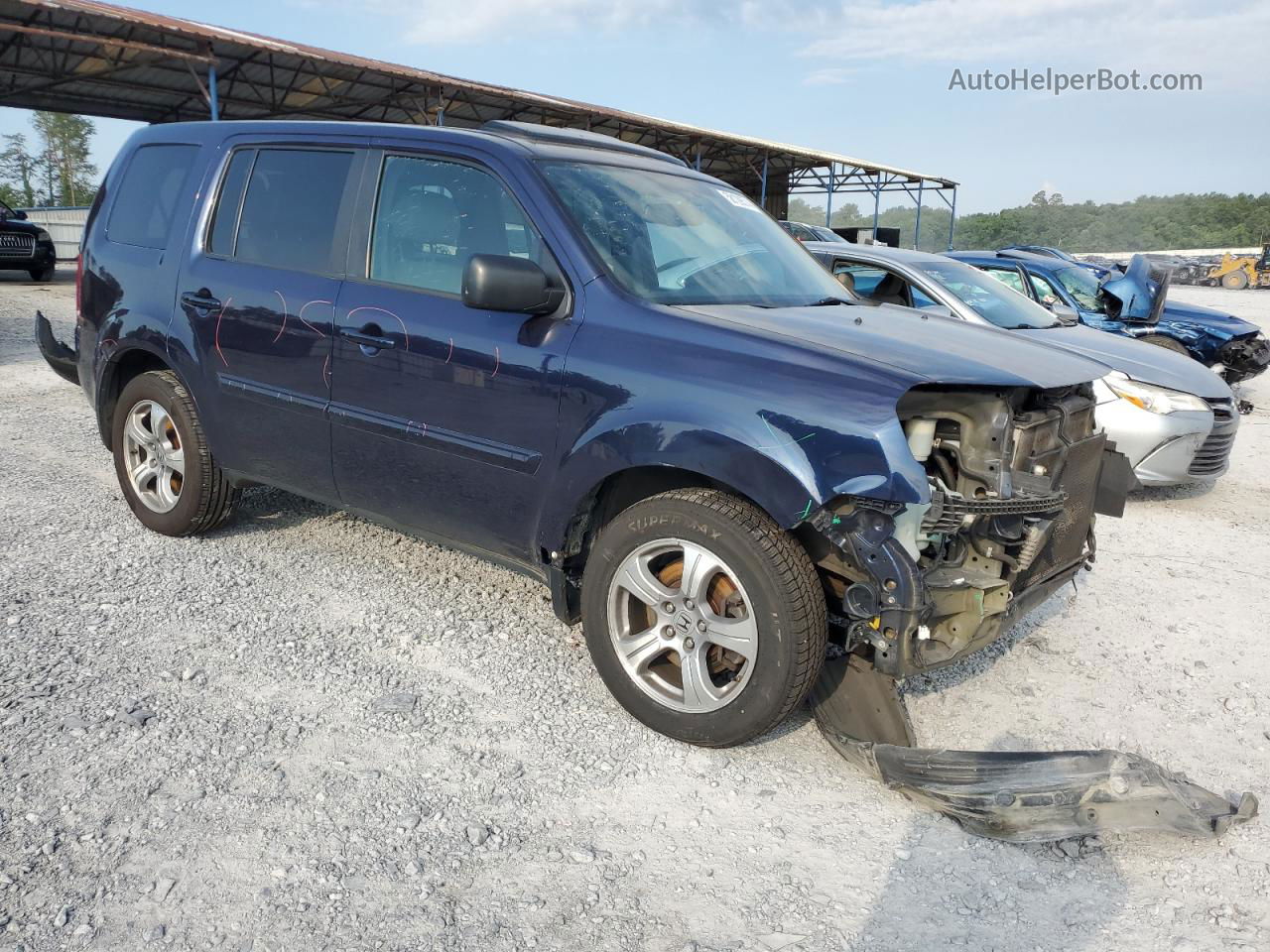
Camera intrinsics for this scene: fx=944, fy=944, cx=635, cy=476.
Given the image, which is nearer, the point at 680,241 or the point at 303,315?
the point at 680,241

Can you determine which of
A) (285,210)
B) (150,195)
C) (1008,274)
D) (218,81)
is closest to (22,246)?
(218,81)

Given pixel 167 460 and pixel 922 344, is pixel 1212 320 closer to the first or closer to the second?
pixel 922 344

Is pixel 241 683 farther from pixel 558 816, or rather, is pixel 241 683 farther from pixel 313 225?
pixel 313 225

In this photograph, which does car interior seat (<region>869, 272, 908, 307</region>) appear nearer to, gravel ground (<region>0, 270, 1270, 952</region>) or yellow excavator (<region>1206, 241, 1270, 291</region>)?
gravel ground (<region>0, 270, 1270, 952</region>)

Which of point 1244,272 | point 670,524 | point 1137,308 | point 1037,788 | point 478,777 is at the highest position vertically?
point 1244,272

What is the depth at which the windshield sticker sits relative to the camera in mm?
4203

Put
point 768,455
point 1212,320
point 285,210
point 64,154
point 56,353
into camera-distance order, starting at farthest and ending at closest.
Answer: point 64,154
point 1212,320
point 56,353
point 285,210
point 768,455

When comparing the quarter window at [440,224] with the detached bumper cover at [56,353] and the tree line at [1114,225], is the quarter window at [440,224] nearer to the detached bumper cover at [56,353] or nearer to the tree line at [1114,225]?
the detached bumper cover at [56,353]

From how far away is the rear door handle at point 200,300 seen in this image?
4133 mm

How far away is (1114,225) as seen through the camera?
76.2 meters

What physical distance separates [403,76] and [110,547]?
14.9 m

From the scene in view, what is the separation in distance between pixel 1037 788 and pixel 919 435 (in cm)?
106

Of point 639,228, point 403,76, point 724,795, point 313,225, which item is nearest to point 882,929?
point 724,795

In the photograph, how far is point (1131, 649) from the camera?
4.02 metres
